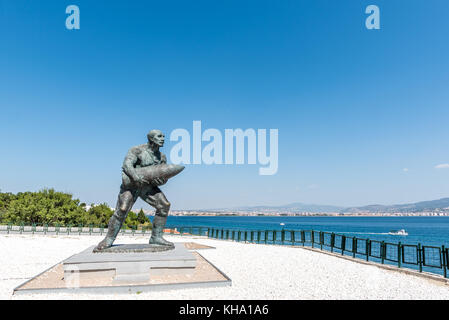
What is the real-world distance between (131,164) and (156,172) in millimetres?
792

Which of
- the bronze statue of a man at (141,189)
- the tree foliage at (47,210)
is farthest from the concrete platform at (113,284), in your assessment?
the tree foliage at (47,210)

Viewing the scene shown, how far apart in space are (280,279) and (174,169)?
4.37 m

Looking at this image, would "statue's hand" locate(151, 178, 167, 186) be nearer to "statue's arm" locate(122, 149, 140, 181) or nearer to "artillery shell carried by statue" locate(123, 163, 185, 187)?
"artillery shell carried by statue" locate(123, 163, 185, 187)

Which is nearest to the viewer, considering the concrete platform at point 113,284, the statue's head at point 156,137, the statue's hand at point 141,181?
the concrete platform at point 113,284

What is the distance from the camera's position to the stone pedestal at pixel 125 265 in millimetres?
7055

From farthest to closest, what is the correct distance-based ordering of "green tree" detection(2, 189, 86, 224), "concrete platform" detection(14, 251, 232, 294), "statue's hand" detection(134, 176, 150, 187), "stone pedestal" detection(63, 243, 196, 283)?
"green tree" detection(2, 189, 86, 224) → "statue's hand" detection(134, 176, 150, 187) → "stone pedestal" detection(63, 243, 196, 283) → "concrete platform" detection(14, 251, 232, 294)

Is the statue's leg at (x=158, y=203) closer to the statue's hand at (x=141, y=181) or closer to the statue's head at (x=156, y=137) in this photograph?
the statue's hand at (x=141, y=181)

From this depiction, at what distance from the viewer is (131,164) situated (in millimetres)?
8531

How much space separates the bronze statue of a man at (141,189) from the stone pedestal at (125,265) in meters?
0.89

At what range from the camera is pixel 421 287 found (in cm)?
750

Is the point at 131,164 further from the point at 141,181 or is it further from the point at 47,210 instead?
the point at 47,210

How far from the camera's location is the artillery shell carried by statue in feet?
27.7

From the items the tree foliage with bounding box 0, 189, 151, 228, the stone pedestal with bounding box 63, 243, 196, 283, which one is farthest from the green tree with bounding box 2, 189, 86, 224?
the stone pedestal with bounding box 63, 243, 196, 283
